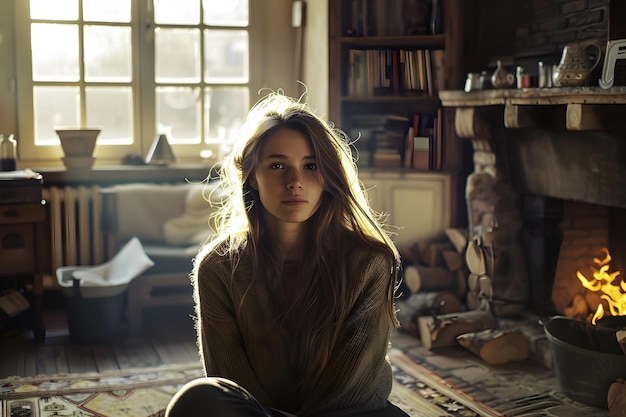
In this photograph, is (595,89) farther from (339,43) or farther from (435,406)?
(339,43)

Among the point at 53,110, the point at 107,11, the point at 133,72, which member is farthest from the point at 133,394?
the point at 107,11

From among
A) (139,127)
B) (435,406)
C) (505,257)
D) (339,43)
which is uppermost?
(339,43)

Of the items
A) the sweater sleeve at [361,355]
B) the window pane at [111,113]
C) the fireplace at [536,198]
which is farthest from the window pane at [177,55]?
the sweater sleeve at [361,355]

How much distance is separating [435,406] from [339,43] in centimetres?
242

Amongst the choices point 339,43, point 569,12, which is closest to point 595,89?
point 569,12

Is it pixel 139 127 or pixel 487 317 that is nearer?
pixel 487 317

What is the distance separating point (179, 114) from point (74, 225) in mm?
947

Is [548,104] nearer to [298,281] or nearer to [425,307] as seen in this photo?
[425,307]

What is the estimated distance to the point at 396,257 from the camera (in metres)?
2.21

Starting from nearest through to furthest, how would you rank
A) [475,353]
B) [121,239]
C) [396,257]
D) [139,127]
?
[396,257] → [475,353] → [121,239] → [139,127]

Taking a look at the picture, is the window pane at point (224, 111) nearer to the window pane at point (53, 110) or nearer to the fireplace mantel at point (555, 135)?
the window pane at point (53, 110)

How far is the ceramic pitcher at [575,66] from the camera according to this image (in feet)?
11.6

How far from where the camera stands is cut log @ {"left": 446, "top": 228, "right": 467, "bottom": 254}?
4719mm

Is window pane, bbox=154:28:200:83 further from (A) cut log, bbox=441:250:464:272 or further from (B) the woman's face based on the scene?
(B) the woman's face
